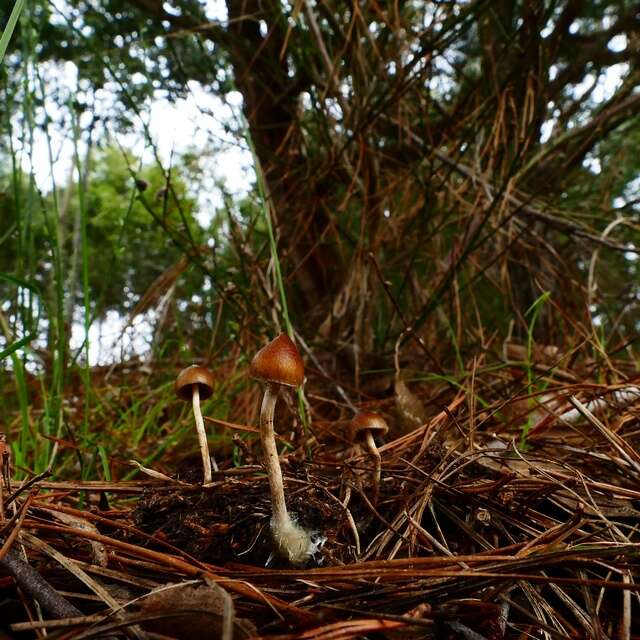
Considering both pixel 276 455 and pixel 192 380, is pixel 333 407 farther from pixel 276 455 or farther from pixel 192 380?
pixel 276 455

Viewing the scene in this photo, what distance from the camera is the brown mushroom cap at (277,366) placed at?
3.04ft

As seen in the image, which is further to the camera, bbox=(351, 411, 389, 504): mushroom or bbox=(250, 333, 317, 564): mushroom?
bbox=(351, 411, 389, 504): mushroom

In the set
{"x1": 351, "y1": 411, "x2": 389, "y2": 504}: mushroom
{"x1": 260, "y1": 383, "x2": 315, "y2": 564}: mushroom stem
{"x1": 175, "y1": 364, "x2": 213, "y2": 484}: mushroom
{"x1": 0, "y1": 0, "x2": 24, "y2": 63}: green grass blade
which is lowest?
{"x1": 260, "y1": 383, "x2": 315, "y2": 564}: mushroom stem

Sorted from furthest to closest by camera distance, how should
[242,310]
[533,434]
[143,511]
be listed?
[242,310] < [533,434] < [143,511]

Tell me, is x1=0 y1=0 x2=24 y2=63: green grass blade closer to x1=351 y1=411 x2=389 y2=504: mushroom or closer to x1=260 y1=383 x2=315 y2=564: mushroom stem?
x1=260 y1=383 x2=315 y2=564: mushroom stem

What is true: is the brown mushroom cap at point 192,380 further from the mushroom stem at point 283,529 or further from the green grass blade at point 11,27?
the green grass blade at point 11,27

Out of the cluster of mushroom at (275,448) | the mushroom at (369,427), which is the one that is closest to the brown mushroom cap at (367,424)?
the mushroom at (369,427)

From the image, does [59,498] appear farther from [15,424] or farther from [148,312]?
[148,312]

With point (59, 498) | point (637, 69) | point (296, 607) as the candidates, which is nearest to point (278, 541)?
point (296, 607)

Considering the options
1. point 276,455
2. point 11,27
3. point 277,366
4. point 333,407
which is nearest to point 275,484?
point 276,455

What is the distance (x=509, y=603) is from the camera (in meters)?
0.80

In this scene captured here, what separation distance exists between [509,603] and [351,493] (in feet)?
1.26

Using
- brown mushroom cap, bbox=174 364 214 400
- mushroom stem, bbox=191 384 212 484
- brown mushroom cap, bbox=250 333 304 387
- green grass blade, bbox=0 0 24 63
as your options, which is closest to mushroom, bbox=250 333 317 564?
brown mushroom cap, bbox=250 333 304 387

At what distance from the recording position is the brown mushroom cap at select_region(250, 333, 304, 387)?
0.93 metres
